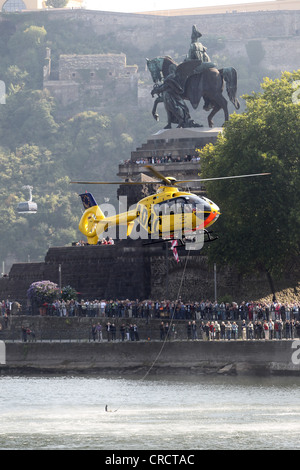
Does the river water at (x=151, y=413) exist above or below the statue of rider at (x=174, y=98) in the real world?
below

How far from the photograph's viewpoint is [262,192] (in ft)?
328

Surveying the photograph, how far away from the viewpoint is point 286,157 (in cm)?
10156

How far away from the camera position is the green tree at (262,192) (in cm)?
10006

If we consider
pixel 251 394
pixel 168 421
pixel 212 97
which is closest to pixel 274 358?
pixel 251 394

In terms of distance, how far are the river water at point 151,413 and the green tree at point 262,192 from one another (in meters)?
13.9

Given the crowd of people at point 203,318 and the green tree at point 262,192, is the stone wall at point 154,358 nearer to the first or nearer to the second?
the crowd of people at point 203,318

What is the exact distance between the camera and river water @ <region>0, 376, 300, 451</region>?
229 ft

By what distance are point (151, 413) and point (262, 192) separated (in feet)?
89.1

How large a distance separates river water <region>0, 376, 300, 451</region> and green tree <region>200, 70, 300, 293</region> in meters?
13.9

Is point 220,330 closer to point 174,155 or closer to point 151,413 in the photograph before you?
point 151,413
